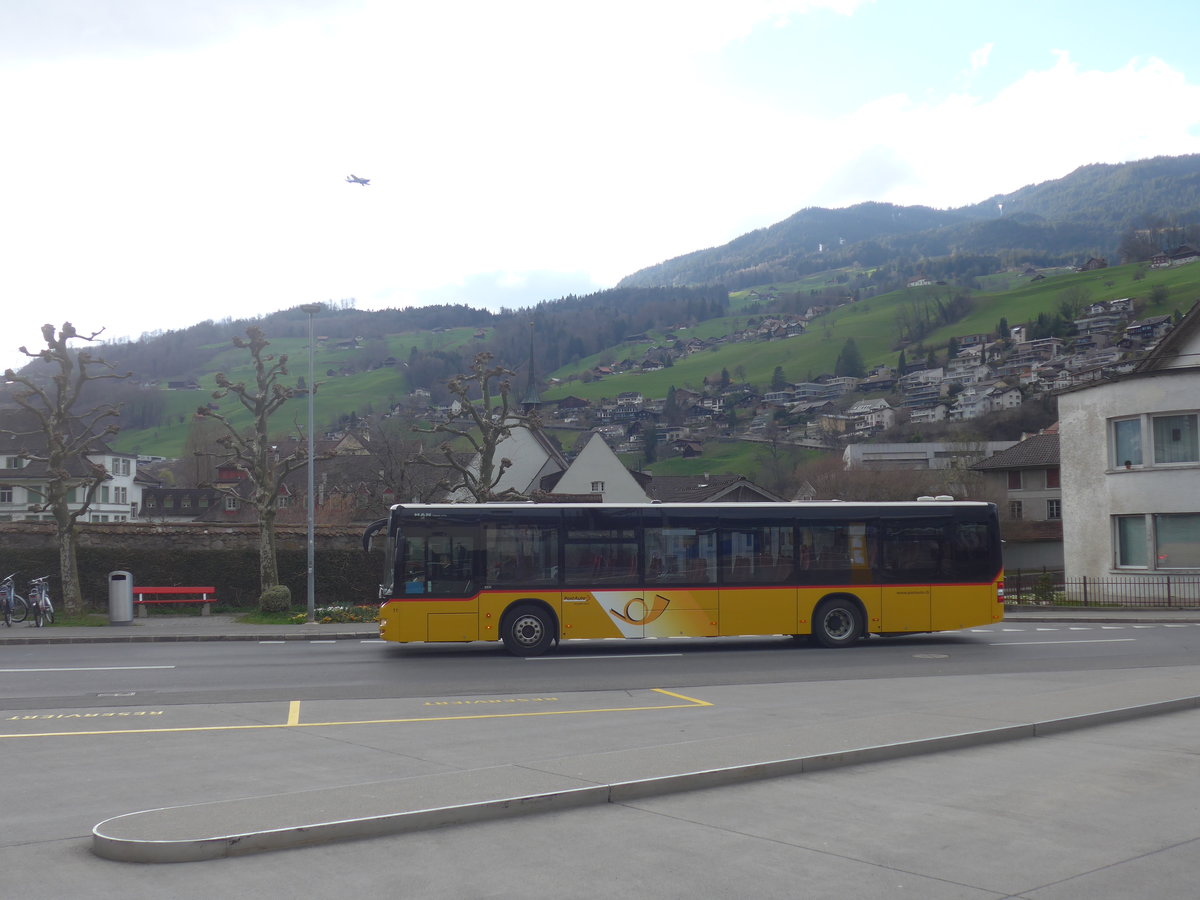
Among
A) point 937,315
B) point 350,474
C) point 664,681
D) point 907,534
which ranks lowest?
point 664,681

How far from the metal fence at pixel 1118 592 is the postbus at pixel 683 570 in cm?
1508

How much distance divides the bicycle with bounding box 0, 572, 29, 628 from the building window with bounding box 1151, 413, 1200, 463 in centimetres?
3445

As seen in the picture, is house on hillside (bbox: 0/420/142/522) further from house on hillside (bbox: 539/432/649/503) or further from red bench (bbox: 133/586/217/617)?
house on hillside (bbox: 539/432/649/503)

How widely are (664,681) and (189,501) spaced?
10052cm

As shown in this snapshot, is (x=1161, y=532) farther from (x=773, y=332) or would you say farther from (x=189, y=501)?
Result: (x=773, y=332)

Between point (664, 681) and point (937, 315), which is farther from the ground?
point (937, 315)

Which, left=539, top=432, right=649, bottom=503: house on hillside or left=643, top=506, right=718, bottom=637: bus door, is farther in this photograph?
left=539, top=432, right=649, bottom=503: house on hillside

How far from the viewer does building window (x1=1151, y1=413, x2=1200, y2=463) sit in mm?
34094

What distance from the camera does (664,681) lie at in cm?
1653

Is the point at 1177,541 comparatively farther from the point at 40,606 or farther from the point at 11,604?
the point at 11,604

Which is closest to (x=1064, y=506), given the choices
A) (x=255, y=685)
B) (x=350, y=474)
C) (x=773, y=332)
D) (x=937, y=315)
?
(x=255, y=685)

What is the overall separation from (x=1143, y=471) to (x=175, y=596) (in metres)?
30.9

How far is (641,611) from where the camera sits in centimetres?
2095

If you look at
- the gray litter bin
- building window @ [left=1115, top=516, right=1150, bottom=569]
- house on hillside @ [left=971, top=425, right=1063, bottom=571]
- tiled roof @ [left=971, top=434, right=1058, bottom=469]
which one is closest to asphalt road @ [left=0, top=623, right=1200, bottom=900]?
the gray litter bin
